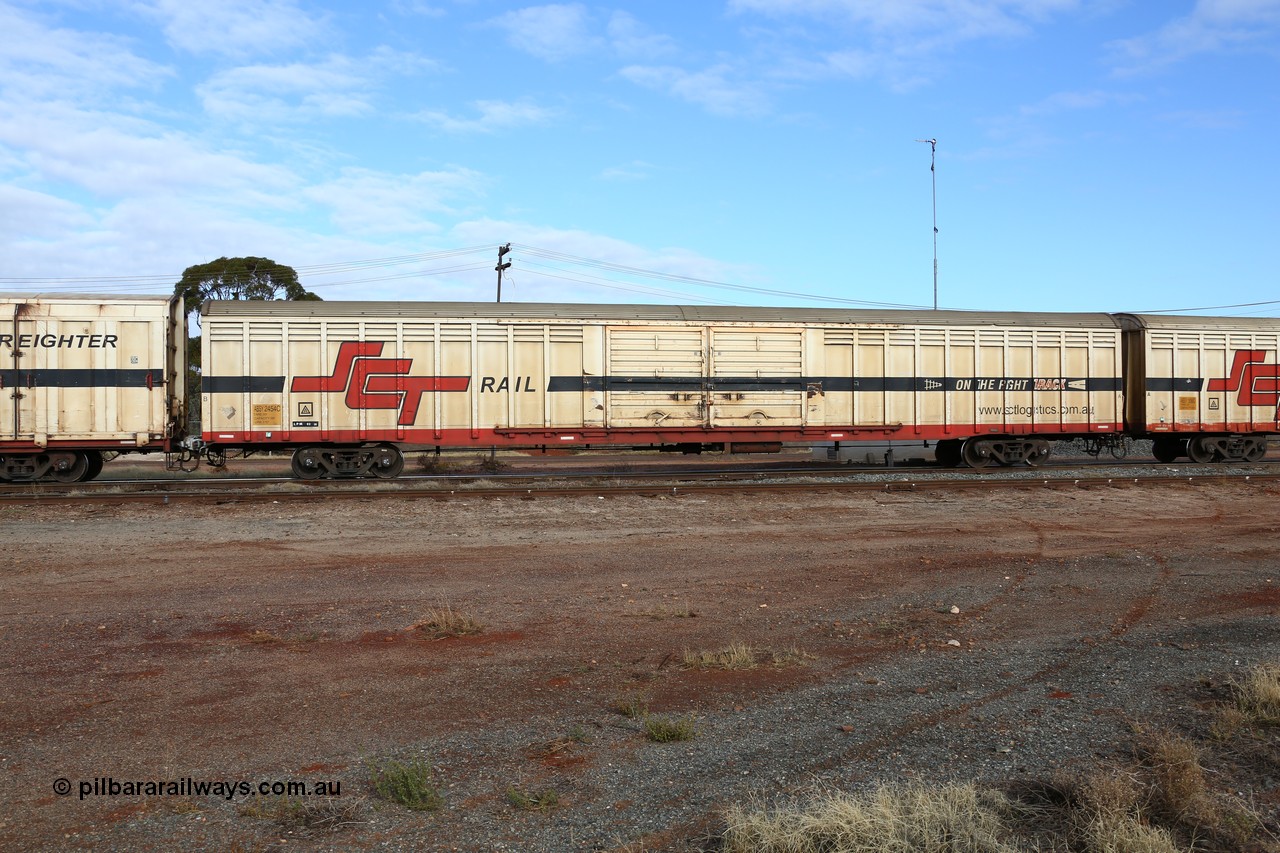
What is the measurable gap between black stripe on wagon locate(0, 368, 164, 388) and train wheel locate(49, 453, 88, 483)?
1.47 meters

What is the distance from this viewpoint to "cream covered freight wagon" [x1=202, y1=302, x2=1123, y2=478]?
54.1ft

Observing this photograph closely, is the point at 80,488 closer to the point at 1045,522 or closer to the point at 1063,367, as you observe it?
the point at 1045,522

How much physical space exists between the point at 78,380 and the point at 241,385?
111 inches

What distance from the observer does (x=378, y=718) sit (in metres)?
5.36

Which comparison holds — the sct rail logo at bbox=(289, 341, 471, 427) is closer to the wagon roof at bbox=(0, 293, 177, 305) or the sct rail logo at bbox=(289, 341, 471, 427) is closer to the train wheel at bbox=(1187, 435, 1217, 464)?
the wagon roof at bbox=(0, 293, 177, 305)

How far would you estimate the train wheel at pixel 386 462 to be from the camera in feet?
56.2

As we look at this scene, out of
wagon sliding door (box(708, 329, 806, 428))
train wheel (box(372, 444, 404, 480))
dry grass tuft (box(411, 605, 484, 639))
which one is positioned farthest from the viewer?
wagon sliding door (box(708, 329, 806, 428))

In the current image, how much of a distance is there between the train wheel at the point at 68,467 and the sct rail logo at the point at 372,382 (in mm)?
4303

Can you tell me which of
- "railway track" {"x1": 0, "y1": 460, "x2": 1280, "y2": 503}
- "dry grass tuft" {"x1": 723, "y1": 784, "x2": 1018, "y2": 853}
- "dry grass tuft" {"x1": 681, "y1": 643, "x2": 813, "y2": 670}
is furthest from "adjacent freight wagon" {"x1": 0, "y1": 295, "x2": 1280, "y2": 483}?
"dry grass tuft" {"x1": 723, "y1": 784, "x2": 1018, "y2": 853}

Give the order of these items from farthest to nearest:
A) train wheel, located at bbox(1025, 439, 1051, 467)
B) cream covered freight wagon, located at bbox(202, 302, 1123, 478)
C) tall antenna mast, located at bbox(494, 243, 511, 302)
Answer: tall antenna mast, located at bbox(494, 243, 511, 302) → train wheel, located at bbox(1025, 439, 1051, 467) → cream covered freight wagon, located at bbox(202, 302, 1123, 478)

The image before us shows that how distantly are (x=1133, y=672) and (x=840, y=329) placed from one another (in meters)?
13.0

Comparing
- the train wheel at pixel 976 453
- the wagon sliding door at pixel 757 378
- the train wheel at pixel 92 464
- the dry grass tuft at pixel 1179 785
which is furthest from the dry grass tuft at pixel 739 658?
the train wheel at pixel 92 464

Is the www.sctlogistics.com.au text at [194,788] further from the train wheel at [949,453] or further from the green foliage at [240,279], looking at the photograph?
the green foliage at [240,279]

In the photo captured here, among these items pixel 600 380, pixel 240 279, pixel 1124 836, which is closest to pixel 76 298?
pixel 600 380
